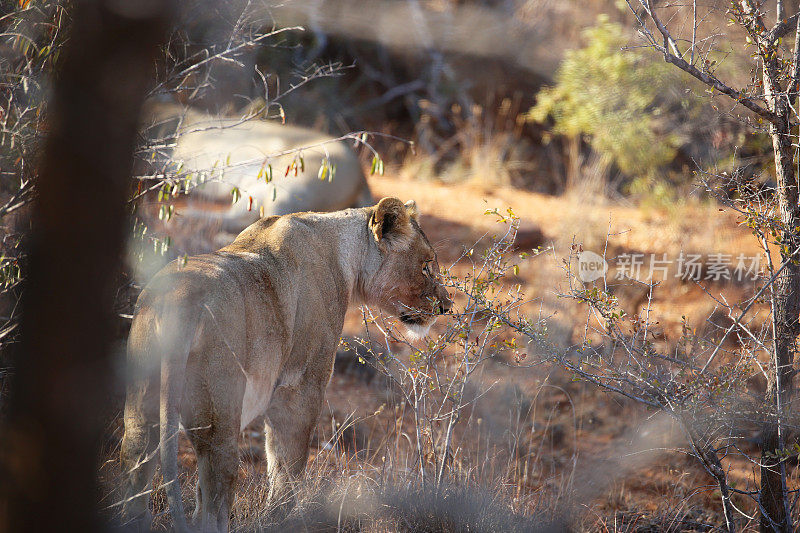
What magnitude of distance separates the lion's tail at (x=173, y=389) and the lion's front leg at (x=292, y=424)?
99 cm

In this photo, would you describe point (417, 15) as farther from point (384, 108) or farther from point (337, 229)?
point (337, 229)

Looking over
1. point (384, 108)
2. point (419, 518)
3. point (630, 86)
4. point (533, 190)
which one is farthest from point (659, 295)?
point (384, 108)

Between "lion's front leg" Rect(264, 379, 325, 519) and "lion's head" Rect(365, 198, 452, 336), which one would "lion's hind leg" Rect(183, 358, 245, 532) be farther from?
"lion's head" Rect(365, 198, 452, 336)

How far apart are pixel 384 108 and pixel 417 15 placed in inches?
71.1

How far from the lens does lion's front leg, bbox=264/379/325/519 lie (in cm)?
385

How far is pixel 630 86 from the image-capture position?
10.1 metres

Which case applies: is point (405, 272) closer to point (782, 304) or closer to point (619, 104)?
point (782, 304)

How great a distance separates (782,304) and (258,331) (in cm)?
254

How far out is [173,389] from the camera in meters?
2.83

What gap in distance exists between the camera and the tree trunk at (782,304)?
151 inches

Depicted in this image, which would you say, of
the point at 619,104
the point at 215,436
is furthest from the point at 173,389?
the point at 619,104

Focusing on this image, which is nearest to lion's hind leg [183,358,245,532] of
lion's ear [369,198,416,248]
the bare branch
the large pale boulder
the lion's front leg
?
the lion's front leg

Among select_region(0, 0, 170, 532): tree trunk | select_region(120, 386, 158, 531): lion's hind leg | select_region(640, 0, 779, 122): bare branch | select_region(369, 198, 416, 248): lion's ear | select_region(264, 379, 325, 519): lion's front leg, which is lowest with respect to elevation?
select_region(264, 379, 325, 519): lion's front leg

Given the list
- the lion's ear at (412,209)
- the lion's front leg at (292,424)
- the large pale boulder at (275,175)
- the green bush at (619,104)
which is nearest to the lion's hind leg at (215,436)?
the lion's front leg at (292,424)
